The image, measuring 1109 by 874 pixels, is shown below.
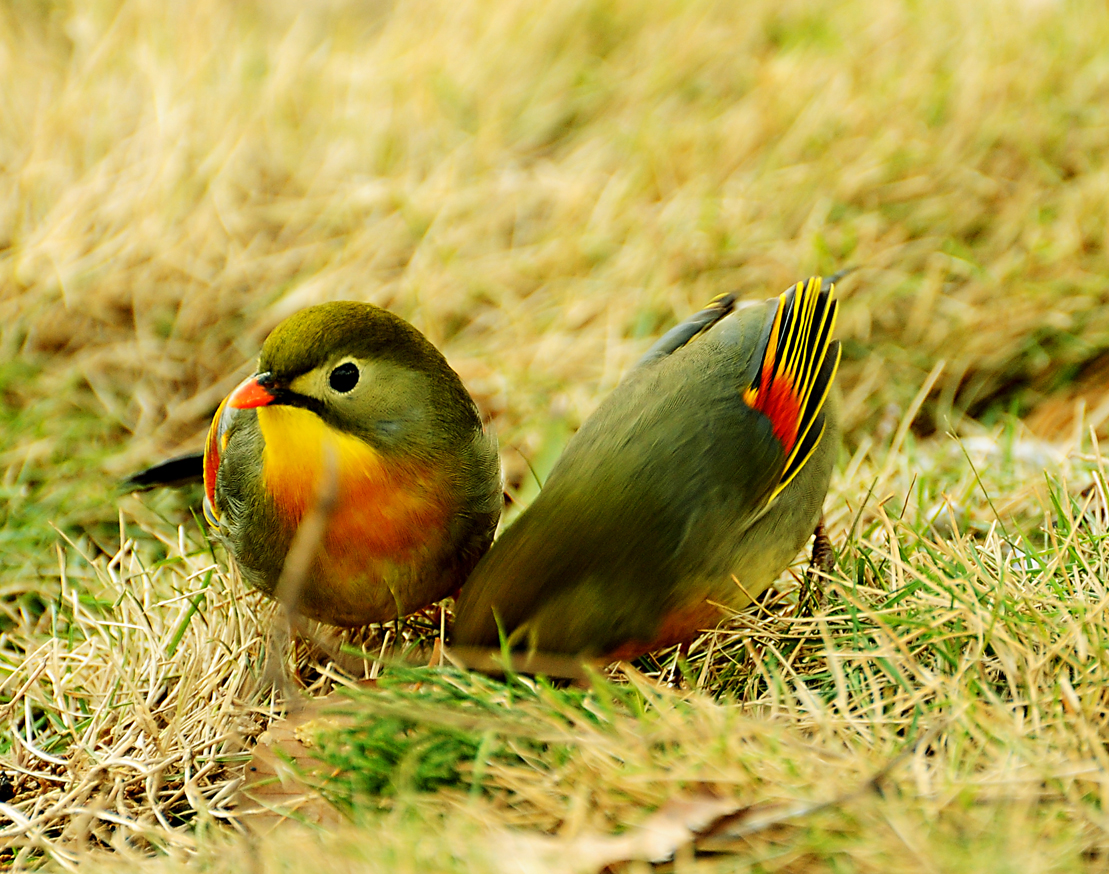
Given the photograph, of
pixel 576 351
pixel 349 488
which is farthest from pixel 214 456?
pixel 576 351

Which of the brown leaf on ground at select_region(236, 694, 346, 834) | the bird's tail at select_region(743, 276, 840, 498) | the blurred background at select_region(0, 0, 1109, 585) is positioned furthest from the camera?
the blurred background at select_region(0, 0, 1109, 585)

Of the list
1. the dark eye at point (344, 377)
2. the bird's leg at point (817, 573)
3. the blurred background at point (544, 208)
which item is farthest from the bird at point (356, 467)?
the blurred background at point (544, 208)

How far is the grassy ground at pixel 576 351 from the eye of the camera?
207cm

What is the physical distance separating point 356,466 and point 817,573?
119cm

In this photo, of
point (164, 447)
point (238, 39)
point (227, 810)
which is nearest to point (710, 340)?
point (227, 810)

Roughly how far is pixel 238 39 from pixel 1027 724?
515 centimetres

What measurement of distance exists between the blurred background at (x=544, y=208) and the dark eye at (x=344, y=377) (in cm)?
150

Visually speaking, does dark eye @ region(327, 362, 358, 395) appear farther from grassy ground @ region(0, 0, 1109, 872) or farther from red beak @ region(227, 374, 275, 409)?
grassy ground @ region(0, 0, 1109, 872)

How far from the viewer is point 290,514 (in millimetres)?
2432

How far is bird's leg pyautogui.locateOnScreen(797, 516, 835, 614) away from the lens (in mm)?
2840

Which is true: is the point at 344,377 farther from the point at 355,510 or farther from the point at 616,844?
the point at 616,844

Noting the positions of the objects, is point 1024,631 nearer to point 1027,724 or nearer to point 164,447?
point 1027,724

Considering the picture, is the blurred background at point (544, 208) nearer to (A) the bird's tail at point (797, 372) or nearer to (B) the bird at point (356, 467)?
(A) the bird's tail at point (797, 372)

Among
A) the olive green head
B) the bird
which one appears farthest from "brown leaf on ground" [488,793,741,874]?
the olive green head
